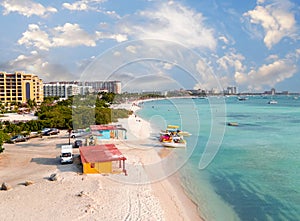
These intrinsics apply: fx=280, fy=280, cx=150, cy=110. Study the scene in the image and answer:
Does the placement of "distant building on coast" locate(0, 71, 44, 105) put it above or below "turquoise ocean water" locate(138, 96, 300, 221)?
above

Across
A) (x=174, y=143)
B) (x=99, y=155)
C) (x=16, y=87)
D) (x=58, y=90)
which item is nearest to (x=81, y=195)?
(x=99, y=155)

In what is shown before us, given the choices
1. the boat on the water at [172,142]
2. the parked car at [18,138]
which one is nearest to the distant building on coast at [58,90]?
the parked car at [18,138]

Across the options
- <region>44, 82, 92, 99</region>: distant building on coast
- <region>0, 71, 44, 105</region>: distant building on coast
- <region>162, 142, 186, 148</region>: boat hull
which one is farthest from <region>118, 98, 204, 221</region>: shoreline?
<region>44, 82, 92, 99</region>: distant building on coast

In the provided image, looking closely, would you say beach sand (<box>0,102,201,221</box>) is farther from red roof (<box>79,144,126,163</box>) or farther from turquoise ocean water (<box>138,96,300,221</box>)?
turquoise ocean water (<box>138,96,300,221</box>)

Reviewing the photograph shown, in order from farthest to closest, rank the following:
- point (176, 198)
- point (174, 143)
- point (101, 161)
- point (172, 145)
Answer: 1. point (174, 143)
2. point (172, 145)
3. point (101, 161)
4. point (176, 198)

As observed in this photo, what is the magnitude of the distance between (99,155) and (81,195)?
317 centimetres

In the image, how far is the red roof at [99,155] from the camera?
1159 cm

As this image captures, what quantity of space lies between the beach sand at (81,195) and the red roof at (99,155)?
2.00 ft

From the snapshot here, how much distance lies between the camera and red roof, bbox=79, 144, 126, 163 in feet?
38.0

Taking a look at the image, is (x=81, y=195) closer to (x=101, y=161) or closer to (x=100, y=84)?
(x=101, y=161)

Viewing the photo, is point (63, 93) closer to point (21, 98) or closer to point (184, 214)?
point (21, 98)

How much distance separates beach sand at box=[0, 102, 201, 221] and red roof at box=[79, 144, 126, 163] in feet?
2.00

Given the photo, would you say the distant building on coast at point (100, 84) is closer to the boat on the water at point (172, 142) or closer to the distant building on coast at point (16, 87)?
the boat on the water at point (172, 142)

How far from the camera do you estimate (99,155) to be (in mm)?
12289
